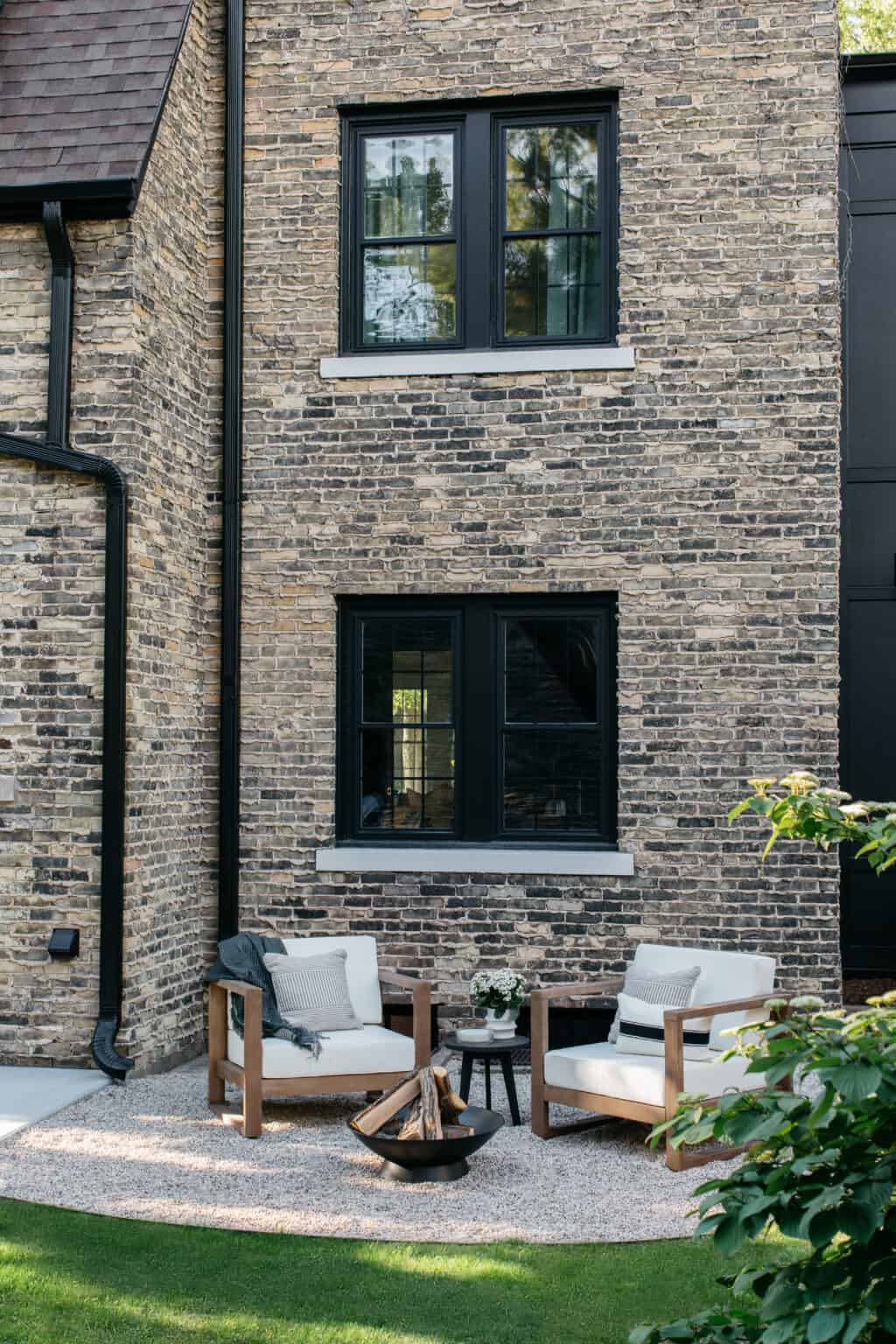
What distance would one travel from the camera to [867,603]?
9758 mm

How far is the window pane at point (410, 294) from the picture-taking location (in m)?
8.66

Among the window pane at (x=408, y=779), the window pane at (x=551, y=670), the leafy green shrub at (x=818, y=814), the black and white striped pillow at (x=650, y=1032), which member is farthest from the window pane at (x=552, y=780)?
the leafy green shrub at (x=818, y=814)

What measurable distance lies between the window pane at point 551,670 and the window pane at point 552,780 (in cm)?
11

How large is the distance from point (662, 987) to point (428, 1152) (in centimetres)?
162

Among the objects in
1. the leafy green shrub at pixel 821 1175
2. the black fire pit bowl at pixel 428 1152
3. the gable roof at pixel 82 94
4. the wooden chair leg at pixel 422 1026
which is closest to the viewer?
the leafy green shrub at pixel 821 1175

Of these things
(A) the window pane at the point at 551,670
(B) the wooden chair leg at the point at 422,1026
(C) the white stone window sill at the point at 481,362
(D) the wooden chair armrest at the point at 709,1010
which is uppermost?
(C) the white stone window sill at the point at 481,362

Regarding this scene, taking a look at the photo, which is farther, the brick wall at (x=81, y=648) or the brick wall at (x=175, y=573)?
the brick wall at (x=175, y=573)

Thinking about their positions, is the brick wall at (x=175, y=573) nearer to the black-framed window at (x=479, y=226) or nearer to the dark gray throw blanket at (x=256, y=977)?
the dark gray throw blanket at (x=256, y=977)

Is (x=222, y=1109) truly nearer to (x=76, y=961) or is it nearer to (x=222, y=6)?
(x=76, y=961)

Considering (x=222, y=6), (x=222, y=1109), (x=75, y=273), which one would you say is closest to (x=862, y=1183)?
(x=222, y=1109)

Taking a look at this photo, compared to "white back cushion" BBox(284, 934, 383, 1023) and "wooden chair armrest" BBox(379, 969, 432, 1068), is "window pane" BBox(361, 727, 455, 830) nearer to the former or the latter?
"white back cushion" BBox(284, 934, 383, 1023)

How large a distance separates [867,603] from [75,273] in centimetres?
562

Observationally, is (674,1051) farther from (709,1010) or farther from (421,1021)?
(421,1021)

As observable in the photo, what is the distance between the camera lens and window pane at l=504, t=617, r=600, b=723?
332 inches
